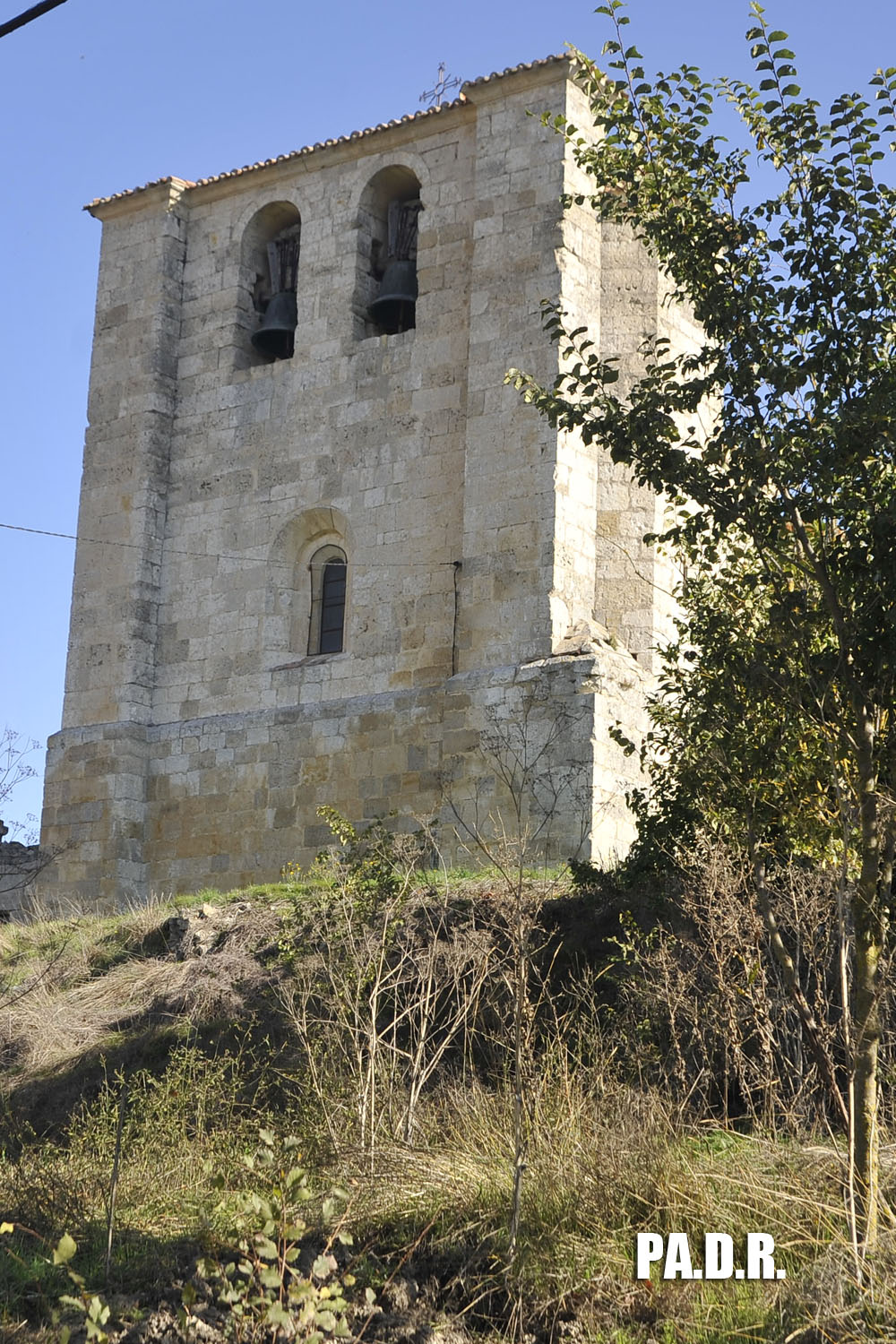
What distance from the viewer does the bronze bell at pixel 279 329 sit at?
18.6 m

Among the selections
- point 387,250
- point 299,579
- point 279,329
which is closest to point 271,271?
point 279,329

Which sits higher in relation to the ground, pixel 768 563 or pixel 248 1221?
pixel 768 563

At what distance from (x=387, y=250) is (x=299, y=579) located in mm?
3795

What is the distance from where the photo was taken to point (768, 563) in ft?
24.4

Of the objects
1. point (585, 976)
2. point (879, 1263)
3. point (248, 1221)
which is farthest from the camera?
point (585, 976)

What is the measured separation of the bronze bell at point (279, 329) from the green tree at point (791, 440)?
35.3 ft

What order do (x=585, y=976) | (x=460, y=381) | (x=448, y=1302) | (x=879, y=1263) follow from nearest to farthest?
(x=879, y=1263)
(x=448, y=1302)
(x=585, y=976)
(x=460, y=381)

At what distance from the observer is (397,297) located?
58.2ft

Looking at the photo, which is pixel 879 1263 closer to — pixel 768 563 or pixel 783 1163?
pixel 783 1163

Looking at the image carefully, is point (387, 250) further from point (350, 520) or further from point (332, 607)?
point (332, 607)

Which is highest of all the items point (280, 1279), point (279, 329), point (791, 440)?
point (279, 329)

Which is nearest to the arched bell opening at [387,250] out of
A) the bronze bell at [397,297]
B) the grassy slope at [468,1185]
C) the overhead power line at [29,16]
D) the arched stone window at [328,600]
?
the bronze bell at [397,297]

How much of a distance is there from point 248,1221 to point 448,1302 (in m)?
1.07

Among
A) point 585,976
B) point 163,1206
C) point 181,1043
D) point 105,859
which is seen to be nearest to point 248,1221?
point 163,1206
